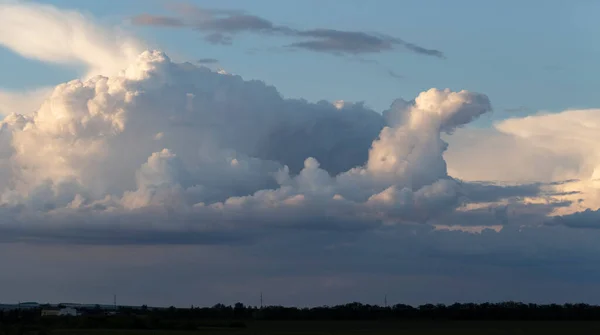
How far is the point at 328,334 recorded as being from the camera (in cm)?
15675

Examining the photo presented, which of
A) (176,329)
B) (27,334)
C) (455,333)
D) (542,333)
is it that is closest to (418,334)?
(455,333)

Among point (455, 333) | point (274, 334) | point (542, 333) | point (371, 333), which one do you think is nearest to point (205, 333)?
point (274, 334)

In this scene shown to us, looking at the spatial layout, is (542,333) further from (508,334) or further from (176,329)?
(176,329)

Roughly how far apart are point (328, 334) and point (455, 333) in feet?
70.1

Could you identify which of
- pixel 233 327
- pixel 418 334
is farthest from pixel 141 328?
pixel 418 334

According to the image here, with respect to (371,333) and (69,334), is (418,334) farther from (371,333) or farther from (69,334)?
(69,334)

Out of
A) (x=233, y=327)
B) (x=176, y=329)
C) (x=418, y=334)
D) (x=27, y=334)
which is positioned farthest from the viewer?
(x=233, y=327)

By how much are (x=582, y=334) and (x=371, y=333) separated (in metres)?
34.7

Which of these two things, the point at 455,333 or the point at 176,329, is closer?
the point at 455,333

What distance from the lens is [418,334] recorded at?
156375mm

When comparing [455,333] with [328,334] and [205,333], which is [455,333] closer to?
[328,334]

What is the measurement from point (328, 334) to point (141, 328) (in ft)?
146

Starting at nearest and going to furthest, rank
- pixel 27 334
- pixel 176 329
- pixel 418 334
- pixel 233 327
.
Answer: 1. pixel 27 334
2. pixel 418 334
3. pixel 176 329
4. pixel 233 327

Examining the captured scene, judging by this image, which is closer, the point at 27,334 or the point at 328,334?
the point at 27,334
